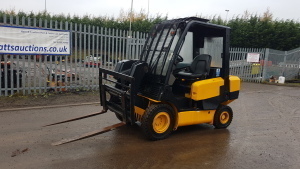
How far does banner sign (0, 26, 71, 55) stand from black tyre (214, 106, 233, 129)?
537 cm

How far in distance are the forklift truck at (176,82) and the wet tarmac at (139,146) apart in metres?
0.36

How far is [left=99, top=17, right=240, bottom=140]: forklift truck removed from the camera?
4.56 meters

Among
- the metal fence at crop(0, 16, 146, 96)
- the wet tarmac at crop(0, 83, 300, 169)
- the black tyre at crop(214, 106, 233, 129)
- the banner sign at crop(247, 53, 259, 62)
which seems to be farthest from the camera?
the banner sign at crop(247, 53, 259, 62)

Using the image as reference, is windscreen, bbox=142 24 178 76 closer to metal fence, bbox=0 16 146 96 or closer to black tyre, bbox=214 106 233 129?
black tyre, bbox=214 106 233 129

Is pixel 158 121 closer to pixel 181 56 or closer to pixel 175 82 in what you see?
pixel 175 82

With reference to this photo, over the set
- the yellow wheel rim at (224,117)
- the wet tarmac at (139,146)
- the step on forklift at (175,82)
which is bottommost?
the wet tarmac at (139,146)

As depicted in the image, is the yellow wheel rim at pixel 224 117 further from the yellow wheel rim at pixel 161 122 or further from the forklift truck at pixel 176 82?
the yellow wheel rim at pixel 161 122

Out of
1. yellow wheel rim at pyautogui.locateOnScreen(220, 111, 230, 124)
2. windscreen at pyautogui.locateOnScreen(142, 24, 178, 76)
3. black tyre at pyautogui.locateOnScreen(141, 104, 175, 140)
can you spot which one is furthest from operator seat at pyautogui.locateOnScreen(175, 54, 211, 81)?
yellow wheel rim at pyautogui.locateOnScreen(220, 111, 230, 124)

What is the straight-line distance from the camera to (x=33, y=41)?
757 cm

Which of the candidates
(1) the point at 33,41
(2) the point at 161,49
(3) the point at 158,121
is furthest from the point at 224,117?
(1) the point at 33,41

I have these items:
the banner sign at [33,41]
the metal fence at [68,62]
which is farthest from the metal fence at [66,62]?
the banner sign at [33,41]

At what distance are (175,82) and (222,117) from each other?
147 centimetres

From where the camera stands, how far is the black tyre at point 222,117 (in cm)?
554

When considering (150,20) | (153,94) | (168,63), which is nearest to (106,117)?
(153,94)
